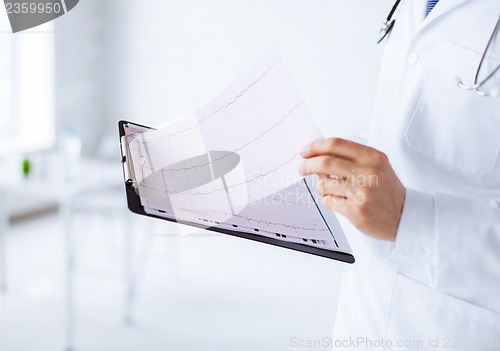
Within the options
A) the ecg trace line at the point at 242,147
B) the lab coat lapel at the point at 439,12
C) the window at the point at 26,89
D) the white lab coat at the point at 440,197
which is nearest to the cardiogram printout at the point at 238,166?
the ecg trace line at the point at 242,147

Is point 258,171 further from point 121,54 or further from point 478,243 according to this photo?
point 121,54

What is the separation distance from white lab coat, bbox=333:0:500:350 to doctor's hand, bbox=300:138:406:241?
4cm

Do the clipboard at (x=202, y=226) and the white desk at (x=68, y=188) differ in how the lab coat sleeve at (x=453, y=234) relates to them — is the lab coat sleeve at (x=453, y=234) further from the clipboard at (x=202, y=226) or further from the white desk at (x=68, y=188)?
the white desk at (x=68, y=188)

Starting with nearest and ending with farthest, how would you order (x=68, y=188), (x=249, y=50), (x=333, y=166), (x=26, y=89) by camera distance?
(x=333, y=166), (x=68, y=188), (x=249, y=50), (x=26, y=89)

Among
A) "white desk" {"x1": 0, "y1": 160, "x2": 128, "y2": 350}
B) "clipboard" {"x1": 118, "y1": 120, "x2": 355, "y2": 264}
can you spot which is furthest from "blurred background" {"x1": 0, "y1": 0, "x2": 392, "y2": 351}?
"clipboard" {"x1": 118, "y1": 120, "x2": 355, "y2": 264}

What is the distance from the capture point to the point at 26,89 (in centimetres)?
430

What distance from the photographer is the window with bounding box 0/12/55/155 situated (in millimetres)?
4156

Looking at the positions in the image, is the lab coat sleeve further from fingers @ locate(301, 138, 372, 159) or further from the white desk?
the white desk

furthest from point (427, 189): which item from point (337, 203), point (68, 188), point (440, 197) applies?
point (68, 188)

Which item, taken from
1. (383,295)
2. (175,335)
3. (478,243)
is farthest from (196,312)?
(478,243)

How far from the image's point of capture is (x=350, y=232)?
1.02 metres

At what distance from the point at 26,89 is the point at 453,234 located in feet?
13.4

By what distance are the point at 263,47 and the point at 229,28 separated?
1.06 feet

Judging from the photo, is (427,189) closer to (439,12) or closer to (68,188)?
(439,12)
